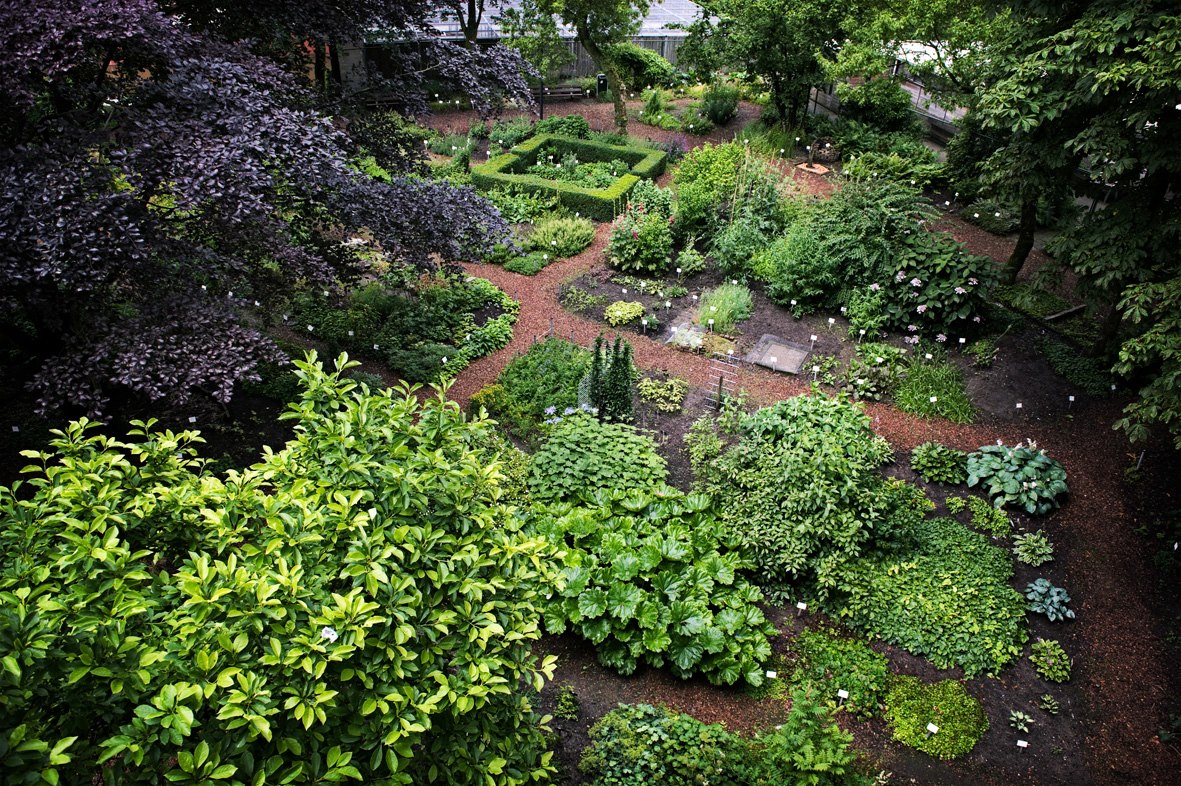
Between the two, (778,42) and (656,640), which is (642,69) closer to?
(778,42)

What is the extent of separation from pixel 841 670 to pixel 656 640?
1.65 metres

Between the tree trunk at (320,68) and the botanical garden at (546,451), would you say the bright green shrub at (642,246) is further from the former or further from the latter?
the tree trunk at (320,68)

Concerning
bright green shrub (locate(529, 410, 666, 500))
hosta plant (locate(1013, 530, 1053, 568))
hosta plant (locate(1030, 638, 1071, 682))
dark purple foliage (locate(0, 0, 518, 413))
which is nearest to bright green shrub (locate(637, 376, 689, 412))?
bright green shrub (locate(529, 410, 666, 500))

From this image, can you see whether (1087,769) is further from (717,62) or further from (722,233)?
(717,62)

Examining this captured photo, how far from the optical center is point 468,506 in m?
4.21

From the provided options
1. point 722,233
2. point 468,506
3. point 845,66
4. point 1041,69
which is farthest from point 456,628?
point 845,66

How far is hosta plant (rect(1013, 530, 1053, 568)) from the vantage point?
7887 mm

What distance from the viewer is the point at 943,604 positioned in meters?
7.30

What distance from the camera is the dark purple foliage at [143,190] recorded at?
604 centimetres

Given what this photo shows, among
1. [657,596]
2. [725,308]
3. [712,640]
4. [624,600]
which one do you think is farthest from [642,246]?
[712,640]

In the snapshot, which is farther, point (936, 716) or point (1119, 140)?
point (1119, 140)

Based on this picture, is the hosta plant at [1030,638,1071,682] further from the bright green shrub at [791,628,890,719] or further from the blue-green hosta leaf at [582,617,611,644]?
the blue-green hosta leaf at [582,617,611,644]

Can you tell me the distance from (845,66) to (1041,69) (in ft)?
19.8

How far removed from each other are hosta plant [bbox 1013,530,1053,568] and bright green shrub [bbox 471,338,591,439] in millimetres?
4965
